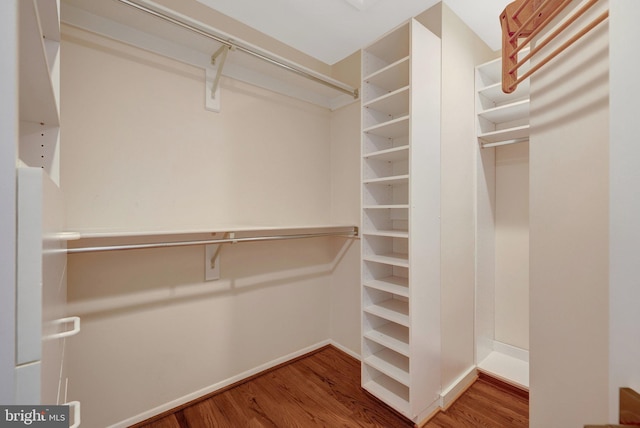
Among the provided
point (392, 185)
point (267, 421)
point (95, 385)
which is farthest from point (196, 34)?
point (267, 421)

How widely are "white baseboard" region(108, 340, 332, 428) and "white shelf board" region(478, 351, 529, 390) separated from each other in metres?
0.95

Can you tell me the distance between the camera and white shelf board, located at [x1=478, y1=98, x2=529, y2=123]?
5.39 feet

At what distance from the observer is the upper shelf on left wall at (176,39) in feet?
4.05

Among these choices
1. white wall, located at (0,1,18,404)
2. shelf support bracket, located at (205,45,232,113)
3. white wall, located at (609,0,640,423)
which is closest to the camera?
white wall, located at (0,1,18,404)

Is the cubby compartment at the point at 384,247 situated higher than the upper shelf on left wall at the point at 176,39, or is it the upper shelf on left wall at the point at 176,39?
the upper shelf on left wall at the point at 176,39

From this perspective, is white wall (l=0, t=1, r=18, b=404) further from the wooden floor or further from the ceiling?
the ceiling

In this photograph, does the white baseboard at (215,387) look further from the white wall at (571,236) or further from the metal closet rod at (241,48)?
the metal closet rod at (241,48)

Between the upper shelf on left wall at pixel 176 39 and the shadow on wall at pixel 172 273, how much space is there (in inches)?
45.1

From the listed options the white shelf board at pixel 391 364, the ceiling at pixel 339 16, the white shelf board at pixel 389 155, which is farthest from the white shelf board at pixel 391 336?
the ceiling at pixel 339 16

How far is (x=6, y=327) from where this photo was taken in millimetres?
360

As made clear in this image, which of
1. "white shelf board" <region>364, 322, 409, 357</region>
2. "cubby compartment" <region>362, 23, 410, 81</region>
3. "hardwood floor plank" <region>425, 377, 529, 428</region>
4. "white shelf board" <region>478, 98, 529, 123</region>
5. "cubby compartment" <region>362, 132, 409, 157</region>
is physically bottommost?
"hardwood floor plank" <region>425, 377, 529, 428</region>

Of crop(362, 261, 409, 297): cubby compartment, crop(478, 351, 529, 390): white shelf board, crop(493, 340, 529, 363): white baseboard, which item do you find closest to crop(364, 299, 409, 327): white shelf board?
crop(362, 261, 409, 297): cubby compartment

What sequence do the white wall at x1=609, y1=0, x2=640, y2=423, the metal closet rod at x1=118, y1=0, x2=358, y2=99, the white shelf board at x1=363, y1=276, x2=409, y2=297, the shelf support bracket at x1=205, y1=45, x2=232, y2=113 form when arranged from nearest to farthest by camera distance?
the white wall at x1=609, y1=0, x2=640, y2=423 → the metal closet rod at x1=118, y1=0, x2=358, y2=99 → the white shelf board at x1=363, y1=276, x2=409, y2=297 → the shelf support bracket at x1=205, y1=45, x2=232, y2=113

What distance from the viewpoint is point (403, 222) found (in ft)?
6.32
